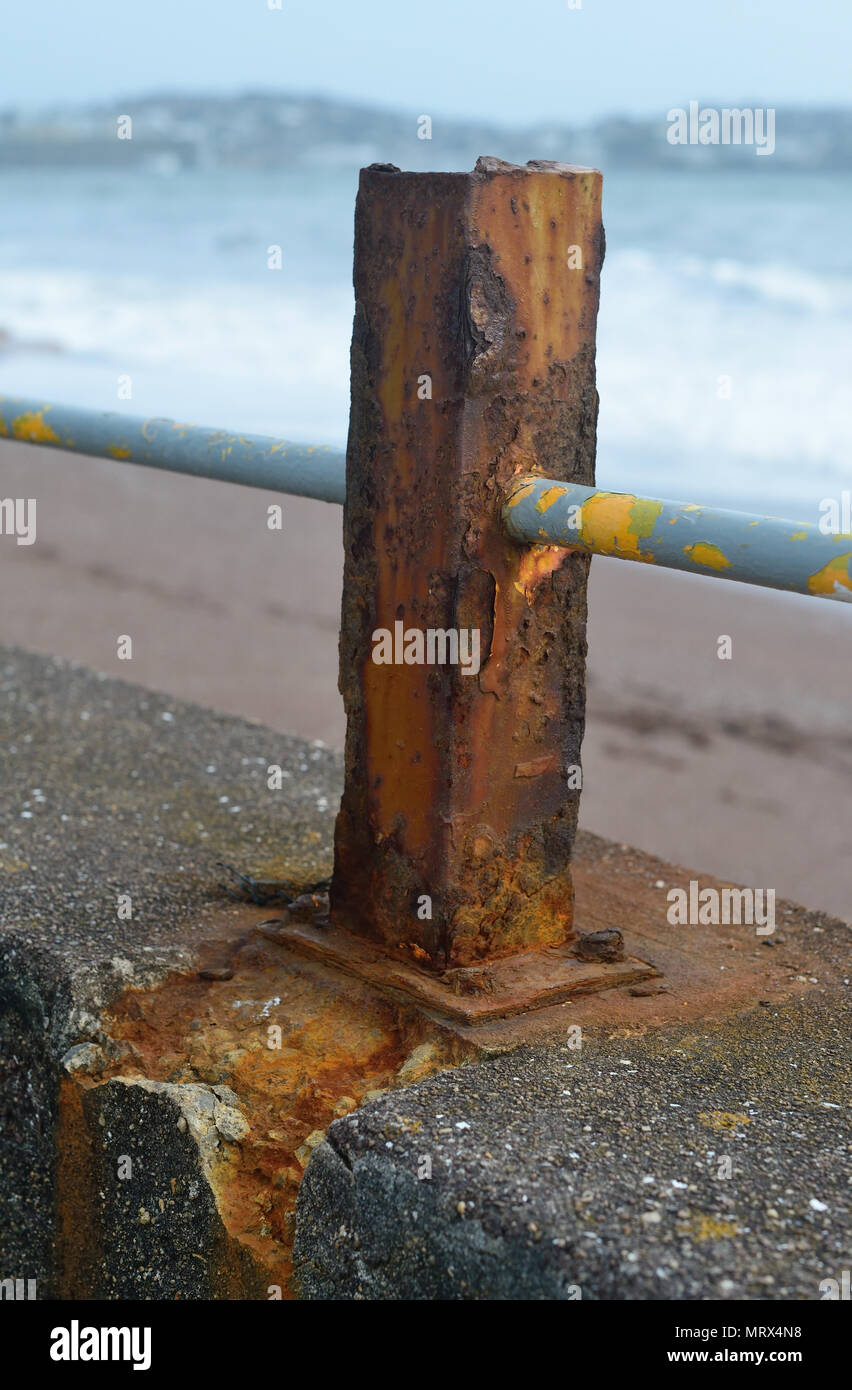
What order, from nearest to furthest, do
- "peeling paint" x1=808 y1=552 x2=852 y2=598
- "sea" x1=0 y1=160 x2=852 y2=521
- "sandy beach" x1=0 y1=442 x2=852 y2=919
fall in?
1. "peeling paint" x1=808 y1=552 x2=852 y2=598
2. "sandy beach" x1=0 y1=442 x2=852 y2=919
3. "sea" x1=0 y1=160 x2=852 y2=521

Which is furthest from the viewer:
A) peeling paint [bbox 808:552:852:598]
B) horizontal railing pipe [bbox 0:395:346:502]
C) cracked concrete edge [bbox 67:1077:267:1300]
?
horizontal railing pipe [bbox 0:395:346:502]

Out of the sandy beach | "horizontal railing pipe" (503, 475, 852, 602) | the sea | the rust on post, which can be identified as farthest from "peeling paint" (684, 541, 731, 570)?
the sea

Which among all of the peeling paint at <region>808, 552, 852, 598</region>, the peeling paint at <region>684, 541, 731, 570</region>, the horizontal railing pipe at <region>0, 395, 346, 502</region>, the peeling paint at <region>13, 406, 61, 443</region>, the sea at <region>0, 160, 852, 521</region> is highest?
the sea at <region>0, 160, 852, 521</region>

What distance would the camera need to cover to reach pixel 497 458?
189 centimetres

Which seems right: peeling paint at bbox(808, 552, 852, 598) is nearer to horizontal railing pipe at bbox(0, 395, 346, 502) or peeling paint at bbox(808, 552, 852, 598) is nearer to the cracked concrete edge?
horizontal railing pipe at bbox(0, 395, 346, 502)

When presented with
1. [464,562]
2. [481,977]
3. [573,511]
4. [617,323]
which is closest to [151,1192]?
[481,977]

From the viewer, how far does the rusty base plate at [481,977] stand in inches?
76.5

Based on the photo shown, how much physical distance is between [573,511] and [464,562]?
200 millimetres

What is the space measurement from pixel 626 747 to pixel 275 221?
2113 cm

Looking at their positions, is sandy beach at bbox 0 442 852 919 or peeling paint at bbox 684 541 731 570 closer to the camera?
peeling paint at bbox 684 541 731 570

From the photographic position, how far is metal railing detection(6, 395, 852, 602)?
152cm

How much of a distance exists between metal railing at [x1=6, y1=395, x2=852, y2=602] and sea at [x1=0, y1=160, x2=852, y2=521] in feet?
14.9

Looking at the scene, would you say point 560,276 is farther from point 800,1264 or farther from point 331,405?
point 331,405

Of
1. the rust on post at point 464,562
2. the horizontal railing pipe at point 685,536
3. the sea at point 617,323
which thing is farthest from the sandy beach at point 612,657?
the horizontal railing pipe at point 685,536
